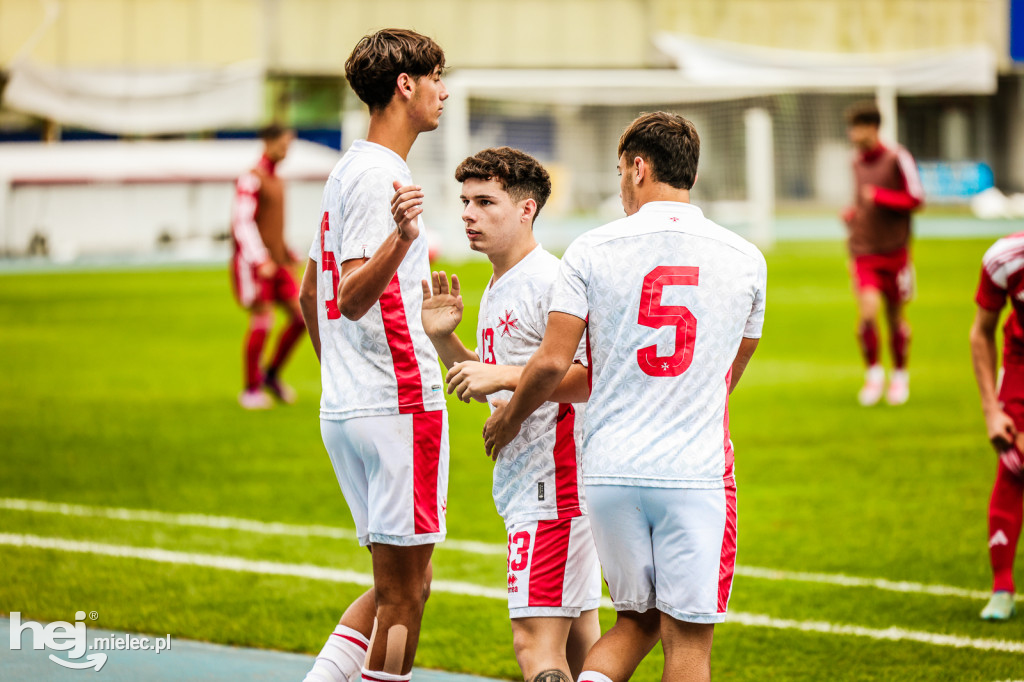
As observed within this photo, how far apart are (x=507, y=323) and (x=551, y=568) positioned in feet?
2.51

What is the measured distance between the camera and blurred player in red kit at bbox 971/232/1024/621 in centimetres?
486

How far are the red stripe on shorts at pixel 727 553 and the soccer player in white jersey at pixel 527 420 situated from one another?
0.47m

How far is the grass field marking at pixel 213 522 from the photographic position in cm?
671

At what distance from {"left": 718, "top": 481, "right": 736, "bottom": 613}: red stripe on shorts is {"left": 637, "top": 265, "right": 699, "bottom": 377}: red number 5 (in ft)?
1.26

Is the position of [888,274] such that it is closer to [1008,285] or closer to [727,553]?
[1008,285]

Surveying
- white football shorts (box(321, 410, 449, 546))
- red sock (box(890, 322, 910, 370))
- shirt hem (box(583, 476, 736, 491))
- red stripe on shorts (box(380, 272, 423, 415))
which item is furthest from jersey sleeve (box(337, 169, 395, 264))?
red sock (box(890, 322, 910, 370))

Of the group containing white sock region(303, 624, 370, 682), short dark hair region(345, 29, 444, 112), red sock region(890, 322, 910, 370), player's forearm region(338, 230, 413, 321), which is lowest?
red sock region(890, 322, 910, 370)

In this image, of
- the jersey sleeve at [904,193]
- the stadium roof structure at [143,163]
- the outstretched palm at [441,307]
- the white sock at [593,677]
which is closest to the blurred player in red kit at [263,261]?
the jersey sleeve at [904,193]

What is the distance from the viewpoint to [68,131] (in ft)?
138

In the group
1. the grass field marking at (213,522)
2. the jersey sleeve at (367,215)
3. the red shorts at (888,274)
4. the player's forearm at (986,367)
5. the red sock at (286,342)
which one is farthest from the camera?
the red sock at (286,342)

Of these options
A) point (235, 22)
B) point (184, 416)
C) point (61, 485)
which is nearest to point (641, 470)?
point (61, 485)

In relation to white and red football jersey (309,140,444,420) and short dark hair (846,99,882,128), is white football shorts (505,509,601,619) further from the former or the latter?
short dark hair (846,99,882,128)

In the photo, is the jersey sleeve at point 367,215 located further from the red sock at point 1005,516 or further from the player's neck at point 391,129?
the red sock at point 1005,516

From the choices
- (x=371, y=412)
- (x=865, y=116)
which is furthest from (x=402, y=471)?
(x=865, y=116)
